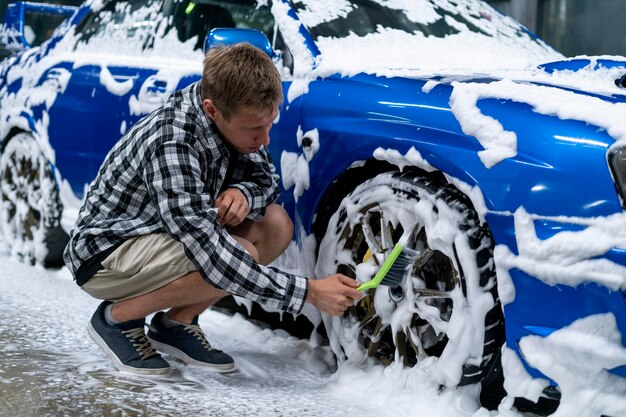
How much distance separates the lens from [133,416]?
2.44 metres

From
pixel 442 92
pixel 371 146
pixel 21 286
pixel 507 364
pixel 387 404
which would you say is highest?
pixel 442 92

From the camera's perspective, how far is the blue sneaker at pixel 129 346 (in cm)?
284

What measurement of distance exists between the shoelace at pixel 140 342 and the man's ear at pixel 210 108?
2.55ft

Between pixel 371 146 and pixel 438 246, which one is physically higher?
pixel 371 146

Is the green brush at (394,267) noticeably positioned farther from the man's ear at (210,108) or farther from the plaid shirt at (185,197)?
the man's ear at (210,108)

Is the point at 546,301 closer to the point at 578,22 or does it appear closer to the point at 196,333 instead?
the point at 196,333

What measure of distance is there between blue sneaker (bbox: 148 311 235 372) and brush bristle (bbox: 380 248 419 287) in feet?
2.30

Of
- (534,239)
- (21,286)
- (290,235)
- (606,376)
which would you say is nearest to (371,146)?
(290,235)

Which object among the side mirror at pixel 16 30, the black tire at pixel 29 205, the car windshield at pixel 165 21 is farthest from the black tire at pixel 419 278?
the side mirror at pixel 16 30

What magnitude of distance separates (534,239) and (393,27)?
4.51ft

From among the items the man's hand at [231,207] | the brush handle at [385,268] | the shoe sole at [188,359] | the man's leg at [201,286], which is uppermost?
the man's hand at [231,207]

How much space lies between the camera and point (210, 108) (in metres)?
2.66

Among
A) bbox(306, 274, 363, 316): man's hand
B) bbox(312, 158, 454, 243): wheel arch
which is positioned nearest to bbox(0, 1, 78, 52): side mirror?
bbox(312, 158, 454, 243): wheel arch

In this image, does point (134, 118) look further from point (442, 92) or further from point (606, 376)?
point (606, 376)
